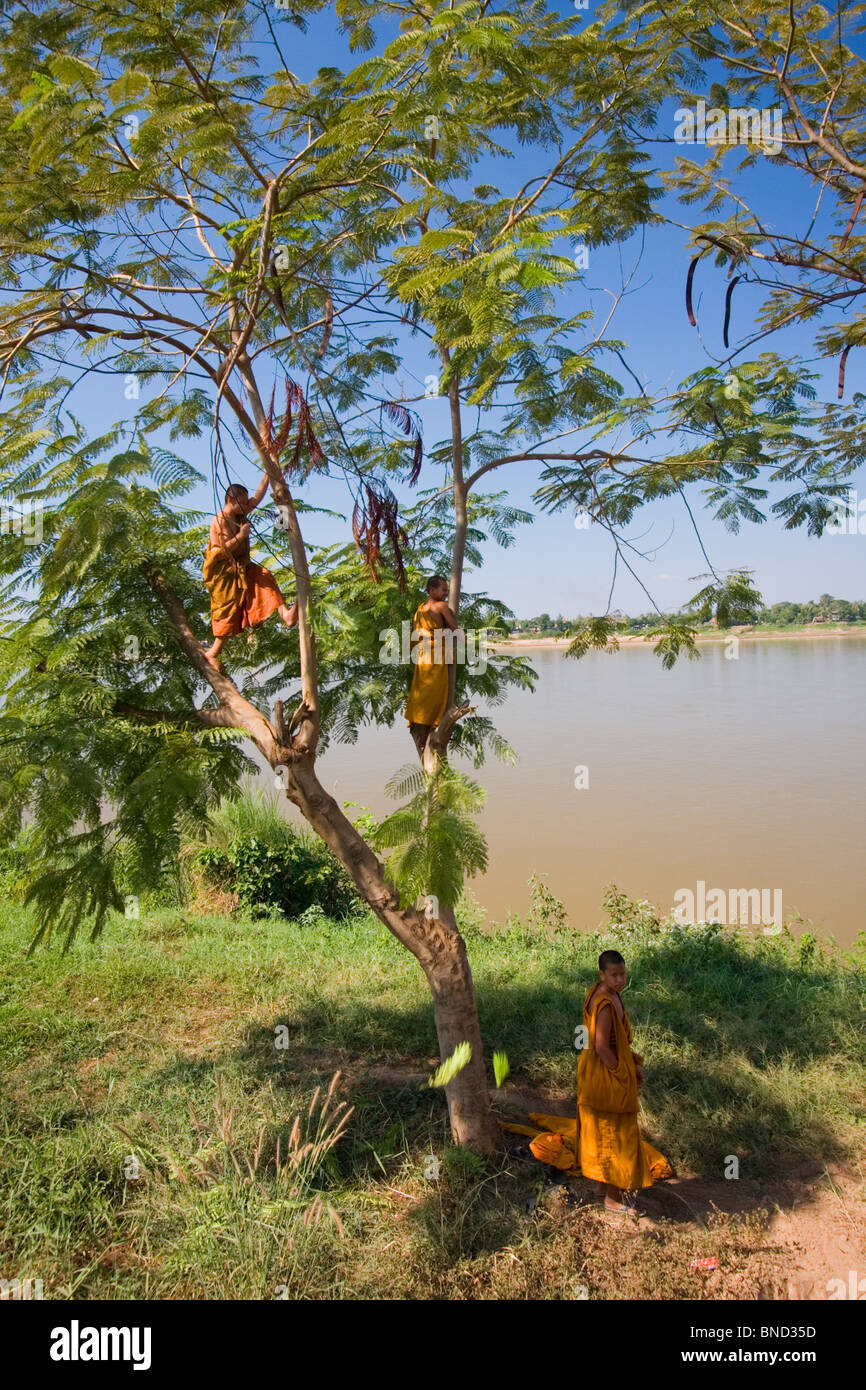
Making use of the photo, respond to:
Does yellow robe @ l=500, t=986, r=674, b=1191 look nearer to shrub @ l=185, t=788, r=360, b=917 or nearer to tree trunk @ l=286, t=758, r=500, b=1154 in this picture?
tree trunk @ l=286, t=758, r=500, b=1154

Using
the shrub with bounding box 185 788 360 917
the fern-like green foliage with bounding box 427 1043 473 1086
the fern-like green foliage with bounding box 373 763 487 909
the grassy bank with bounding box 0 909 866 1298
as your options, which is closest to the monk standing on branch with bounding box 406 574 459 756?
the fern-like green foliage with bounding box 373 763 487 909

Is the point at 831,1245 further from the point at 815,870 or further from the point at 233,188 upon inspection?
the point at 815,870

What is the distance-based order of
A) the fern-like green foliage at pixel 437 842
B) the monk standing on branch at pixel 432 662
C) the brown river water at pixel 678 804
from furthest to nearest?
the brown river water at pixel 678 804 < the monk standing on branch at pixel 432 662 < the fern-like green foliage at pixel 437 842

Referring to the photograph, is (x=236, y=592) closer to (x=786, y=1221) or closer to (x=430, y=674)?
(x=430, y=674)

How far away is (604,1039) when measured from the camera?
405cm

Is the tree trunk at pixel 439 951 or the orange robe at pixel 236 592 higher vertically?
the orange robe at pixel 236 592

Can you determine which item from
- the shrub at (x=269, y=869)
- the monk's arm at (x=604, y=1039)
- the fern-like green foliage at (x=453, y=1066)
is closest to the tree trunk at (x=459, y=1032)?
the fern-like green foliage at (x=453, y=1066)

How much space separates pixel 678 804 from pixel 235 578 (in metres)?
10.3

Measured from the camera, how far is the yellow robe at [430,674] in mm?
4402

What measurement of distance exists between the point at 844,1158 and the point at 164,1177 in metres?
3.42

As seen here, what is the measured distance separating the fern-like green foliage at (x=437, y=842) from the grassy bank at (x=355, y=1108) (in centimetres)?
143

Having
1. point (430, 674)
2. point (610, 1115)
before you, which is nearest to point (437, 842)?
point (430, 674)

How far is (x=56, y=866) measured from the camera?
3.95m

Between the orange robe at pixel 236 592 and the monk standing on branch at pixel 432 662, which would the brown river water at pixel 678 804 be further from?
the orange robe at pixel 236 592
